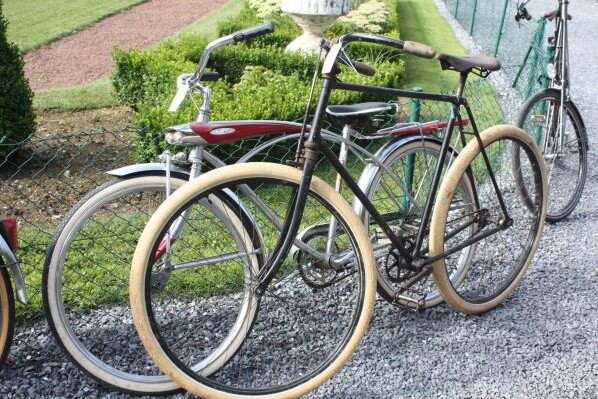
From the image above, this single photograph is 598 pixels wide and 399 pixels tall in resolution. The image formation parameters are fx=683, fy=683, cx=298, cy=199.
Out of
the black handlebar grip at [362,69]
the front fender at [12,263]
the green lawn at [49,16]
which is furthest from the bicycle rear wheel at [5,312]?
the green lawn at [49,16]

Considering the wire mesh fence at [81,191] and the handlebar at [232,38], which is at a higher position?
the handlebar at [232,38]

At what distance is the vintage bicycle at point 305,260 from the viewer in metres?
2.80

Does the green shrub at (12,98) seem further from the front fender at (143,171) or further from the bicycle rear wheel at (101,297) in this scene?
the front fender at (143,171)

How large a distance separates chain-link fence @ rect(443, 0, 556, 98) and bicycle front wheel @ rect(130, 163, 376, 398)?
4.51 meters

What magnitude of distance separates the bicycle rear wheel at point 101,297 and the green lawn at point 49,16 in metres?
9.18

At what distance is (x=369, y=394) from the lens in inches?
125

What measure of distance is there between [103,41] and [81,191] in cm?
867

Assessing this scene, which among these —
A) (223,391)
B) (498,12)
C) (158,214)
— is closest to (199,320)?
(223,391)

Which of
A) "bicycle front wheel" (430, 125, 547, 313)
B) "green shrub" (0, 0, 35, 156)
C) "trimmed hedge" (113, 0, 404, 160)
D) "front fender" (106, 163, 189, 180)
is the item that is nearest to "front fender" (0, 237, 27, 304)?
"front fender" (106, 163, 189, 180)

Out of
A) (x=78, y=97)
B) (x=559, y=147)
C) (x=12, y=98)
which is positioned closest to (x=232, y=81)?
(x=78, y=97)

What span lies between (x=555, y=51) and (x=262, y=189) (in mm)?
2903

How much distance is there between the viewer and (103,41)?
13.5 metres

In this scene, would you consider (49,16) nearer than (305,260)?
No

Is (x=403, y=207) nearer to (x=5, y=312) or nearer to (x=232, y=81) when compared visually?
(x=5, y=312)
